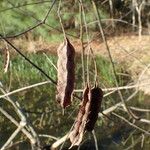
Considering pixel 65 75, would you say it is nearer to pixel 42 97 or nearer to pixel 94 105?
pixel 94 105

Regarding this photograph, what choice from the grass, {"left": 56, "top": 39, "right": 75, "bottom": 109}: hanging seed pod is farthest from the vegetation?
{"left": 56, "top": 39, "right": 75, "bottom": 109}: hanging seed pod

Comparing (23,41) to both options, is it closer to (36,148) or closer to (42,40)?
(42,40)

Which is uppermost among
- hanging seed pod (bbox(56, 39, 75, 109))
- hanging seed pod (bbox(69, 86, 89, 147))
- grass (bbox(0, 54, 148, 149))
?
hanging seed pod (bbox(56, 39, 75, 109))

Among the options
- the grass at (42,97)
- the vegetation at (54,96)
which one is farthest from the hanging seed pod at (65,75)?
the grass at (42,97)

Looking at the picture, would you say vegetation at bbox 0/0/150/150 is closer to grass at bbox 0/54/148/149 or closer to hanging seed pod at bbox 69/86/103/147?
grass at bbox 0/54/148/149

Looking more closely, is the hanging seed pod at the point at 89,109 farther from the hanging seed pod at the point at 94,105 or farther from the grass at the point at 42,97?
the grass at the point at 42,97

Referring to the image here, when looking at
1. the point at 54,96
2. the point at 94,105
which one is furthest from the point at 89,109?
the point at 54,96
